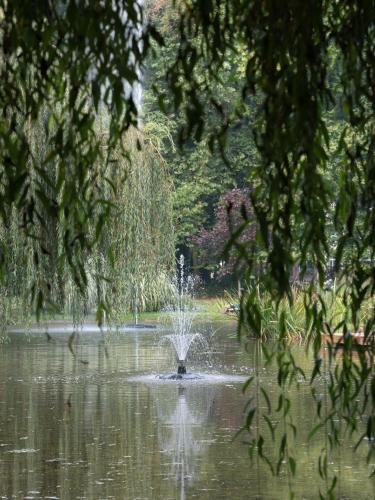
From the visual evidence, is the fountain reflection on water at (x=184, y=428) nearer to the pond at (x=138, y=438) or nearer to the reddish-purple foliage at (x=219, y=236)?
the pond at (x=138, y=438)

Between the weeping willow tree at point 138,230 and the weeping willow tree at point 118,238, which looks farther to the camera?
the weeping willow tree at point 138,230

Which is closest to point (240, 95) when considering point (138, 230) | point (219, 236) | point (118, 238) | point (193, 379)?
point (118, 238)

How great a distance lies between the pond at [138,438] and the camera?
888 cm

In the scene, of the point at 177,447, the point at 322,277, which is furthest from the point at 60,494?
the point at 322,277

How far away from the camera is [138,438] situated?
11312mm

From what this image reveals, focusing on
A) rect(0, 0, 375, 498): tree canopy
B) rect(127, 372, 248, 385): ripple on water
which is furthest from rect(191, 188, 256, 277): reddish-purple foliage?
rect(0, 0, 375, 498): tree canopy

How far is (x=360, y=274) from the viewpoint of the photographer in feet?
12.6

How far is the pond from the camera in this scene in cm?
888

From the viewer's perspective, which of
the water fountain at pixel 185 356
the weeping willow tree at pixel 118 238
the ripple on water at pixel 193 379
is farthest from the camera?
the water fountain at pixel 185 356

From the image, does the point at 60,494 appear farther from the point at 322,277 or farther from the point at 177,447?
the point at 322,277

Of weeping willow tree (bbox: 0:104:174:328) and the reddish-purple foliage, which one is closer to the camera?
weeping willow tree (bbox: 0:104:174:328)

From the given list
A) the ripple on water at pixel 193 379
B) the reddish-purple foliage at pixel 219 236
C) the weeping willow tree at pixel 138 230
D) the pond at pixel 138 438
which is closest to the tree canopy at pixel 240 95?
the pond at pixel 138 438

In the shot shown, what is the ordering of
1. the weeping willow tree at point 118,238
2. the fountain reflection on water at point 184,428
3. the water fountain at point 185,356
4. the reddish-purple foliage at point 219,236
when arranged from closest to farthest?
the fountain reflection on water at point 184,428
the weeping willow tree at point 118,238
the water fountain at point 185,356
the reddish-purple foliage at point 219,236

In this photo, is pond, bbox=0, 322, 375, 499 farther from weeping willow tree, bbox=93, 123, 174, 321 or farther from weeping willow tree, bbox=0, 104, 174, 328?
weeping willow tree, bbox=93, 123, 174, 321
